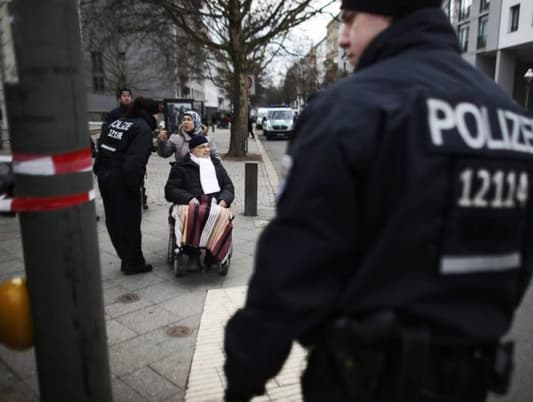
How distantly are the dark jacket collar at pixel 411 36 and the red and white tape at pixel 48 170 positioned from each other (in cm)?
115

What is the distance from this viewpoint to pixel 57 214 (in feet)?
5.77

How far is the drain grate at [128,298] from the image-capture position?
4.12 meters

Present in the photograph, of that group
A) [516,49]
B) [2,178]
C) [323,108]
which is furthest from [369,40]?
[516,49]

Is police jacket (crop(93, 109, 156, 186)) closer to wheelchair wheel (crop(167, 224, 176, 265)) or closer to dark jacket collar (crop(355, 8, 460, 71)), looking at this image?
wheelchair wheel (crop(167, 224, 176, 265))

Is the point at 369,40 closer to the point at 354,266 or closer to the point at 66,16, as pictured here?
the point at 354,266

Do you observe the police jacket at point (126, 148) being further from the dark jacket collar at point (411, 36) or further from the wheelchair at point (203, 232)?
the dark jacket collar at point (411, 36)

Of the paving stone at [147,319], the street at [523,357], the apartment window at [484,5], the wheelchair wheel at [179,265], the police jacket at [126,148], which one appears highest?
the apartment window at [484,5]

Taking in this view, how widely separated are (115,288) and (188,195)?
3.78ft

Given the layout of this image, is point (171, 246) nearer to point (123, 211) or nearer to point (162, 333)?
point (123, 211)

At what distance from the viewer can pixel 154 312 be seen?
389 cm

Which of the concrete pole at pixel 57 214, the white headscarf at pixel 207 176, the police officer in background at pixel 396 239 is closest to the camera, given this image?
the police officer in background at pixel 396 239

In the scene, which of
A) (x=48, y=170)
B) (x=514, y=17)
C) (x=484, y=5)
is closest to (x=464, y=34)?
(x=484, y=5)

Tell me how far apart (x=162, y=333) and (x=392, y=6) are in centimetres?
296

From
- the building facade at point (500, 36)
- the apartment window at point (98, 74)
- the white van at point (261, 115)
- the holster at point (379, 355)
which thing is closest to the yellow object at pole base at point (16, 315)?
the holster at point (379, 355)
